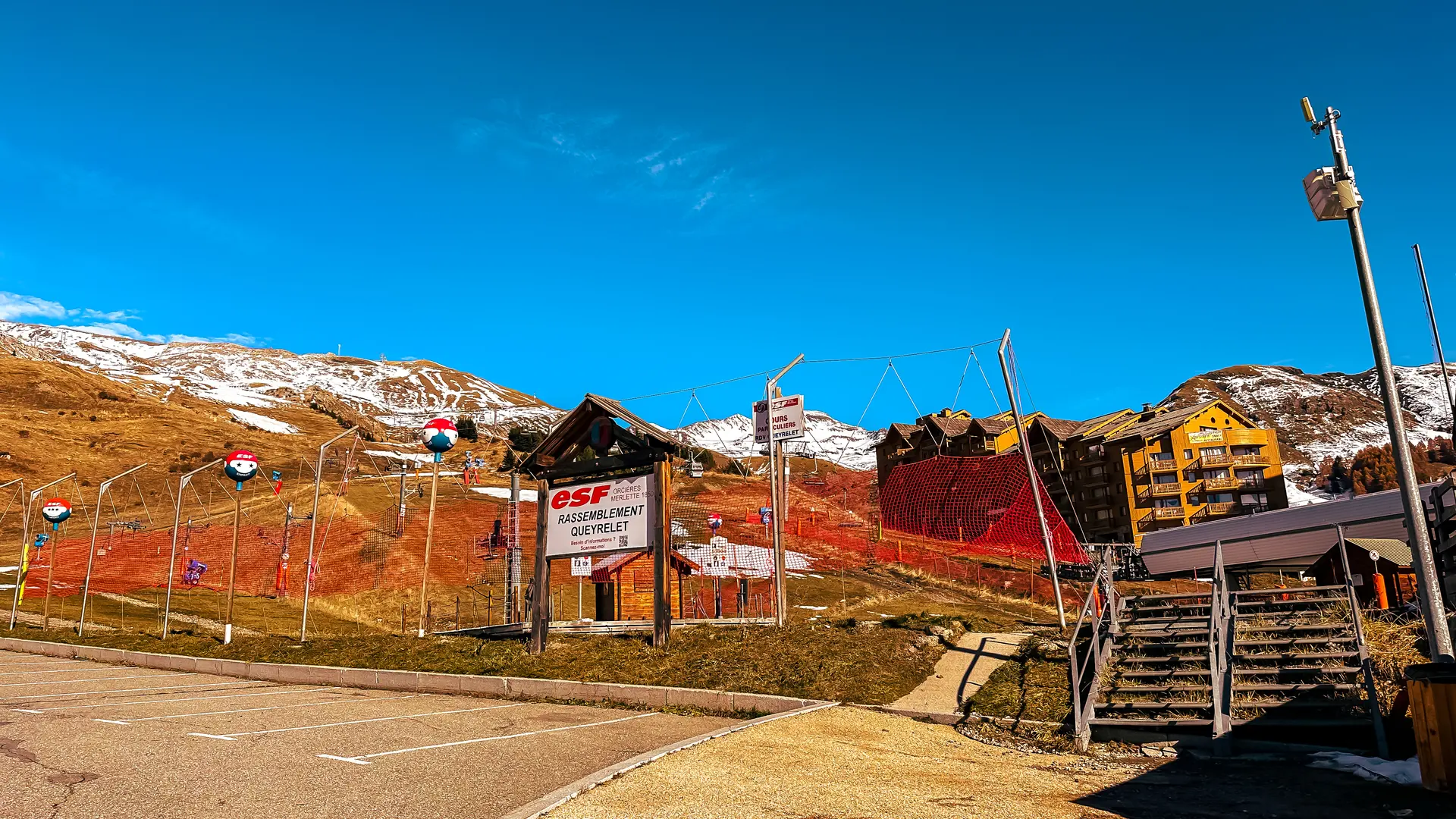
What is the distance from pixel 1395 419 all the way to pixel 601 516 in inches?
553

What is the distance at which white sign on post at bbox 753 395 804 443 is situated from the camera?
2111 centimetres

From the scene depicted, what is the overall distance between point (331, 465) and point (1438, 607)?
103443 mm

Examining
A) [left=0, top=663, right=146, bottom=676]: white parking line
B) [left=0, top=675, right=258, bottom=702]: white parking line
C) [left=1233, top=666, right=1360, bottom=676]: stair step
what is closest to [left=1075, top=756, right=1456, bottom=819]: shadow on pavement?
[left=1233, top=666, right=1360, bottom=676]: stair step

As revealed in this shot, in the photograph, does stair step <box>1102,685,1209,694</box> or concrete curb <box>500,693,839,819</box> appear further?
stair step <box>1102,685,1209,694</box>

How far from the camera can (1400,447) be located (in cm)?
1108

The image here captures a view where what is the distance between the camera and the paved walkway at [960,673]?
13.7 meters

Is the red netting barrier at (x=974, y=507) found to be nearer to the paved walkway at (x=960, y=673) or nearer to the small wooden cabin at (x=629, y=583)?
the small wooden cabin at (x=629, y=583)

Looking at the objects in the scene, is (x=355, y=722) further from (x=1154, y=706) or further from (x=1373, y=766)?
(x=1373, y=766)

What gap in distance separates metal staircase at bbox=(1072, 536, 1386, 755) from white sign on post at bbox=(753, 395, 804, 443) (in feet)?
27.2

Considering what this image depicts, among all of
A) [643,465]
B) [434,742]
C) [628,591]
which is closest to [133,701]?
[434,742]

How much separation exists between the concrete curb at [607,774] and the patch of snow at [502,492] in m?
56.0

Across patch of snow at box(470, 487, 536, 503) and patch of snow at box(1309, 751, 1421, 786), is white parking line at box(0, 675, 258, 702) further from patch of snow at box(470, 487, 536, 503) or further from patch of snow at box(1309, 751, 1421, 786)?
patch of snow at box(470, 487, 536, 503)

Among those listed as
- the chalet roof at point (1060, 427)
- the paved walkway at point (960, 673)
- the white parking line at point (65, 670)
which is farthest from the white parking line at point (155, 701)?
the chalet roof at point (1060, 427)

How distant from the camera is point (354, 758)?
9523 mm
